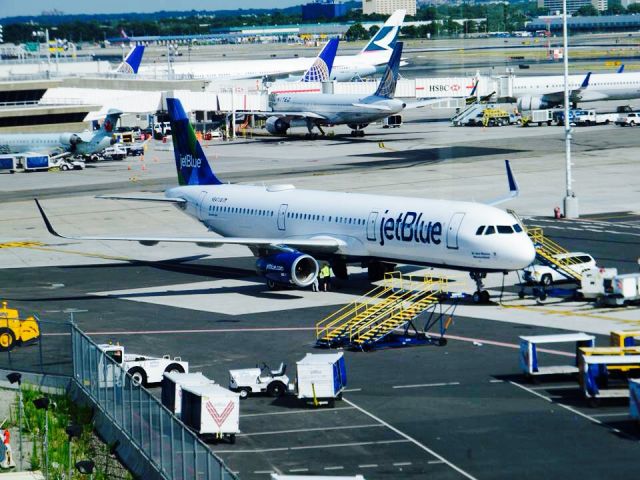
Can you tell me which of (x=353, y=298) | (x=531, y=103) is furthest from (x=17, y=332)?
(x=531, y=103)

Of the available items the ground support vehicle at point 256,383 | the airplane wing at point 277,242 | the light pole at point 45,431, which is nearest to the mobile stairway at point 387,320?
the airplane wing at point 277,242

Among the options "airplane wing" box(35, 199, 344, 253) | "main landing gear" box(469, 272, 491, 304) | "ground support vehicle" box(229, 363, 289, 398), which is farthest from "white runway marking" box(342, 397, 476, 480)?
"airplane wing" box(35, 199, 344, 253)

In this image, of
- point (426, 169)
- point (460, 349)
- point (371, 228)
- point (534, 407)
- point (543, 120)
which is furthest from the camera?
point (543, 120)

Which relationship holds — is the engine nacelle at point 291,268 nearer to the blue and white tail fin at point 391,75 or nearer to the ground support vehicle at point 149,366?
the ground support vehicle at point 149,366

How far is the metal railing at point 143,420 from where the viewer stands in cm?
2864

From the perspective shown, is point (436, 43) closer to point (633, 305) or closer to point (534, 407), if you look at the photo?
point (633, 305)

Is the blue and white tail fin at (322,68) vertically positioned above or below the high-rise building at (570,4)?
below

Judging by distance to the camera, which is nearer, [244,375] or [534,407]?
[534,407]

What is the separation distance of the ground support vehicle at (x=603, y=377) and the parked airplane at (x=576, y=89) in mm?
128270

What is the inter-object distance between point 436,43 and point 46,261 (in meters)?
96.0

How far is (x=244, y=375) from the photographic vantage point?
4106cm

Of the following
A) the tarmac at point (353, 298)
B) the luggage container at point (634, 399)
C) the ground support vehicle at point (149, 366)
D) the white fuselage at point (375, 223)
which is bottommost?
the tarmac at point (353, 298)

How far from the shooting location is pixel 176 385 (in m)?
38.4

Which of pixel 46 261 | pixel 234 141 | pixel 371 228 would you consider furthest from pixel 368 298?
pixel 234 141
